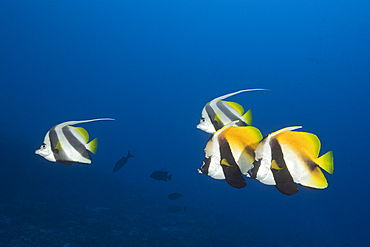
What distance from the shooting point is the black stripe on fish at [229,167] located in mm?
1509

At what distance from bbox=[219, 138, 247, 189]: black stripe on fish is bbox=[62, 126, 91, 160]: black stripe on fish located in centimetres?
126

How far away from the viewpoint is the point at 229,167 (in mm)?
1559

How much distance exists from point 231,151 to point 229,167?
11 centimetres

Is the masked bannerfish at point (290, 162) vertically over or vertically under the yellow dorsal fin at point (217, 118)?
under

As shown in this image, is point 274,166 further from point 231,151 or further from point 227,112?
point 227,112

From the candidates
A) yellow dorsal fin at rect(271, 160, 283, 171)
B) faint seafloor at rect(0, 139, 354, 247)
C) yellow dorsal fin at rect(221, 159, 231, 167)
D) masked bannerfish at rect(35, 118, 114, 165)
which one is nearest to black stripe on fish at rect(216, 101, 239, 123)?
yellow dorsal fin at rect(221, 159, 231, 167)

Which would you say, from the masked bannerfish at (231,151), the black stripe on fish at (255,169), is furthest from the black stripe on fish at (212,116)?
the black stripe on fish at (255,169)

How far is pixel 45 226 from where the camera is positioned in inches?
356

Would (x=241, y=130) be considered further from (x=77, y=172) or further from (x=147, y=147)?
(x=147, y=147)

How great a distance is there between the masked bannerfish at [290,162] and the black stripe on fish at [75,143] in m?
1.48

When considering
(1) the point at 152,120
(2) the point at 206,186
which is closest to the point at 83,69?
(1) the point at 152,120

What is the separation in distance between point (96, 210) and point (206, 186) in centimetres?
3650

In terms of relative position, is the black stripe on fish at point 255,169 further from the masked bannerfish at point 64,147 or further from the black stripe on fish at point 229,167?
the masked bannerfish at point 64,147

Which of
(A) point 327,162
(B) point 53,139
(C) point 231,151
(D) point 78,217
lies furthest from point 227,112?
(D) point 78,217
